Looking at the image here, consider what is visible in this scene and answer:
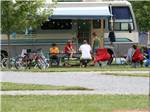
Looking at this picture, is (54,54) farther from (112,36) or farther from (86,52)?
(112,36)

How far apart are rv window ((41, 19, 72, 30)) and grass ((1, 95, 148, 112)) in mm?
18911

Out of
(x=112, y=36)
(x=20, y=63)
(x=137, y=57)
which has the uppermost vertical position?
(x=112, y=36)

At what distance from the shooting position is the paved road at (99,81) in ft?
55.6

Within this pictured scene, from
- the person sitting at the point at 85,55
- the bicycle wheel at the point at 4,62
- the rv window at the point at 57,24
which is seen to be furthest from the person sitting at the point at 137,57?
the bicycle wheel at the point at 4,62

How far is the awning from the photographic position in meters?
32.9

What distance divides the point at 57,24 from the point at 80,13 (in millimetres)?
1704

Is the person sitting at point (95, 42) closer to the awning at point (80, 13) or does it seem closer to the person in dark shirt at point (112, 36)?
the awning at point (80, 13)

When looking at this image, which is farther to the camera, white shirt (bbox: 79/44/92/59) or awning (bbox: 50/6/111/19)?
awning (bbox: 50/6/111/19)

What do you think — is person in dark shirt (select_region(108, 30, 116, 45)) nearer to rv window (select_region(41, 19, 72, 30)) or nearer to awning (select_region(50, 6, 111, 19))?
awning (select_region(50, 6, 111, 19))

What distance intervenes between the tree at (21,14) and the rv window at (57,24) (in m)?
2.43

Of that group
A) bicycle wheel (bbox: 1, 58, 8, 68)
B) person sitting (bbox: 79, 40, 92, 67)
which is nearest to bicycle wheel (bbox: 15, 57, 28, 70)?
bicycle wheel (bbox: 1, 58, 8, 68)

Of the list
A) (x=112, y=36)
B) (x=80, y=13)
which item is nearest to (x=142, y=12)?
(x=112, y=36)

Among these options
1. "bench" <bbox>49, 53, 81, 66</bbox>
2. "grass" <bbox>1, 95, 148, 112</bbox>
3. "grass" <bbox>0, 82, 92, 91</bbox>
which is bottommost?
"bench" <bbox>49, 53, 81, 66</bbox>

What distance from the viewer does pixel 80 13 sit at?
33.0 metres
